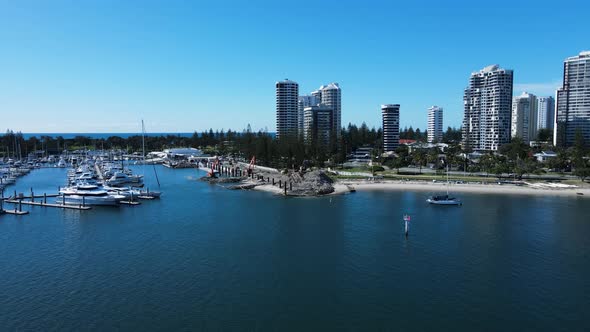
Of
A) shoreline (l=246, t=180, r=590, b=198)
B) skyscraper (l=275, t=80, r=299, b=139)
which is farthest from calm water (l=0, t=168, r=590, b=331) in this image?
skyscraper (l=275, t=80, r=299, b=139)

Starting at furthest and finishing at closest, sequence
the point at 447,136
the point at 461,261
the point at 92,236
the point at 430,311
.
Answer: the point at 447,136, the point at 92,236, the point at 461,261, the point at 430,311

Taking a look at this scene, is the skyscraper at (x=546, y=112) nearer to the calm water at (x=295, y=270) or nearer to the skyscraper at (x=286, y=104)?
the skyscraper at (x=286, y=104)

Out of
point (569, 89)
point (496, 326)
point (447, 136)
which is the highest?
point (569, 89)

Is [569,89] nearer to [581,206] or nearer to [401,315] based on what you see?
[581,206]

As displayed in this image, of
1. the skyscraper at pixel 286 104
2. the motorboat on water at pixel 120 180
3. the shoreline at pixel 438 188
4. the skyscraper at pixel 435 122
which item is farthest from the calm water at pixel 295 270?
the skyscraper at pixel 435 122

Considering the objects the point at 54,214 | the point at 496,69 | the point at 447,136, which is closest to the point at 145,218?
the point at 54,214

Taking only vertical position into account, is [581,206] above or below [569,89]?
below

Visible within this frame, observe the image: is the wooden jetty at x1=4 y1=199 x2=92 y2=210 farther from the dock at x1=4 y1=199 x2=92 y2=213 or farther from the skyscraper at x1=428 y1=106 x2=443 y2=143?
the skyscraper at x1=428 y1=106 x2=443 y2=143

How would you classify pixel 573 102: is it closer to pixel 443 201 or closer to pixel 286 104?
pixel 443 201
